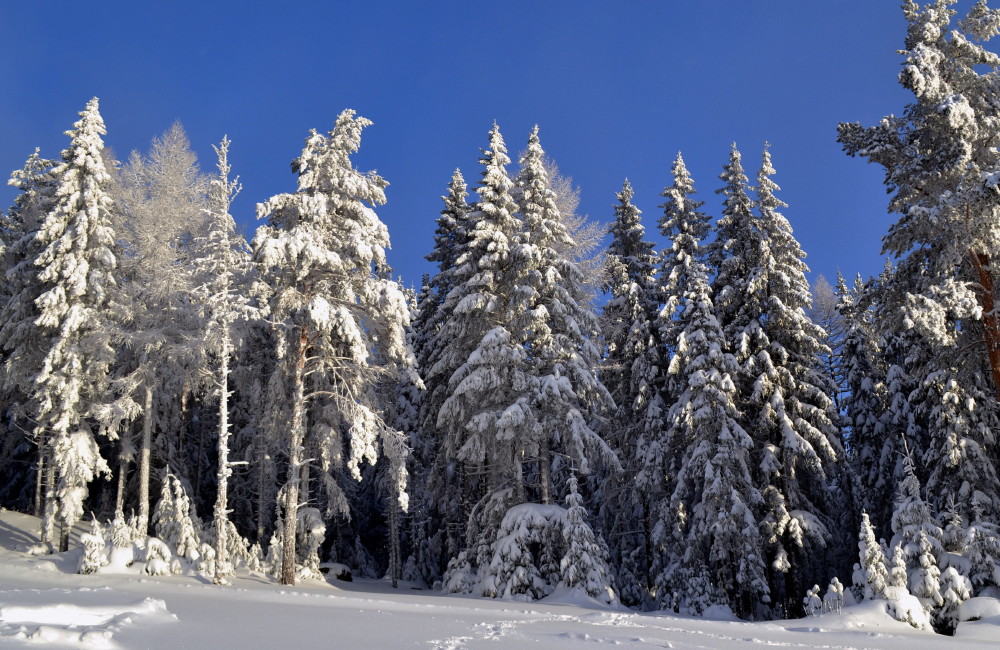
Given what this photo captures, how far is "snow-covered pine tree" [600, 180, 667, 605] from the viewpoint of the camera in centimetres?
2716

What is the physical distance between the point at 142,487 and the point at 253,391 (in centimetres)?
563

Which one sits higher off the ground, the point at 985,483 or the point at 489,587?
the point at 985,483

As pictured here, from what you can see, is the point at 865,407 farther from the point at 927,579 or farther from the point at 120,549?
the point at 120,549

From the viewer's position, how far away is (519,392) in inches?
914

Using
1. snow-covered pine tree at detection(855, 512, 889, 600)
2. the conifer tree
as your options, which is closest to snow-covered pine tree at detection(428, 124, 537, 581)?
the conifer tree

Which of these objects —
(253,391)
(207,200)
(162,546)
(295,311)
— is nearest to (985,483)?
(295,311)

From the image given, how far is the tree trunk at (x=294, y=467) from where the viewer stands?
19.7 metres

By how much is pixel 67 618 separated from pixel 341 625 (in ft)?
11.7

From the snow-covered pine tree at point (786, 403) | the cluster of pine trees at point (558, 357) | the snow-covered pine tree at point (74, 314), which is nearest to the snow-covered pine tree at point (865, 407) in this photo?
the cluster of pine trees at point (558, 357)

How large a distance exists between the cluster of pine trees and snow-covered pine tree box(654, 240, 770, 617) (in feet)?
0.32

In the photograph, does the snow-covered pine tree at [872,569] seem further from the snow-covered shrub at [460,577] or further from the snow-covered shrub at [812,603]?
the snow-covered shrub at [460,577]

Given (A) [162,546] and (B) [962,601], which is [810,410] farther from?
(A) [162,546]

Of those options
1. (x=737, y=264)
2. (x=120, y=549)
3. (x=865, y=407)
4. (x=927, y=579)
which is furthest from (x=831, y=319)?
(x=120, y=549)

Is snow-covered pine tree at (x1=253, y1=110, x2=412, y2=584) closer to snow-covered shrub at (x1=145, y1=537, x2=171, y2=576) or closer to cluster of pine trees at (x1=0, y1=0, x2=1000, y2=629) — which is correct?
cluster of pine trees at (x1=0, y1=0, x2=1000, y2=629)
